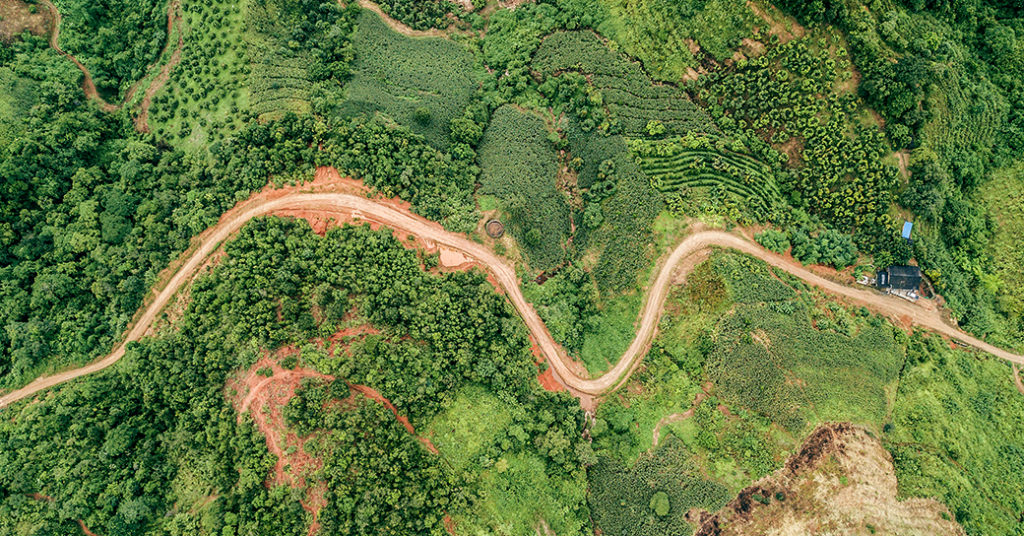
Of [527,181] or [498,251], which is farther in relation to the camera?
[527,181]

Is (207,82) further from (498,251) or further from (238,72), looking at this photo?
(498,251)

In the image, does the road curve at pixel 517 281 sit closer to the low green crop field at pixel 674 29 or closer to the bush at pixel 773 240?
the bush at pixel 773 240

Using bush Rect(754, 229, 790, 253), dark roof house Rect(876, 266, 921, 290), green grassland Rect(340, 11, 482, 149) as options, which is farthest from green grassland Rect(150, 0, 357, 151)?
dark roof house Rect(876, 266, 921, 290)

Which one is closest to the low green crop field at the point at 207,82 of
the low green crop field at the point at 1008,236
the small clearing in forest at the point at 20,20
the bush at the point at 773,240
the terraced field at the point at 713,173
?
the small clearing in forest at the point at 20,20

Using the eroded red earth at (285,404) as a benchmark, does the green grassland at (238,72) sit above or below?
above

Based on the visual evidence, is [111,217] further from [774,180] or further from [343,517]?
[774,180]

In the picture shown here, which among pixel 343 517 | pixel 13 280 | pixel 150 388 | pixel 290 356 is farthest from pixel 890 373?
pixel 13 280

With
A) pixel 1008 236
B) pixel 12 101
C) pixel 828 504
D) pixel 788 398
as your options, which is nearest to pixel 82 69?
pixel 12 101
